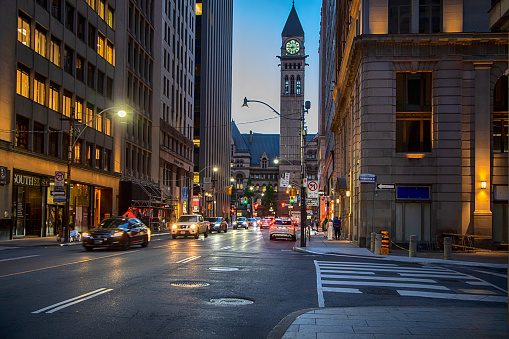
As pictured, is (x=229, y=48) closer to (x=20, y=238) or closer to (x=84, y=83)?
(x=84, y=83)

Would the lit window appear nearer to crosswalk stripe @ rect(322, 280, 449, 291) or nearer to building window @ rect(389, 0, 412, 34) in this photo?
building window @ rect(389, 0, 412, 34)

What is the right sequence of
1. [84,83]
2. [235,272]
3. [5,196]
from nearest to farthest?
[235,272] → [5,196] → [84,83]

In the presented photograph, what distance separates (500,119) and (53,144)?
1181 inches

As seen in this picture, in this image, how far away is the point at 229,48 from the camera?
440ft

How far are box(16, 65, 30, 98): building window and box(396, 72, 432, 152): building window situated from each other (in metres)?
23.5

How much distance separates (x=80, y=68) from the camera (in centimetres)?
4344

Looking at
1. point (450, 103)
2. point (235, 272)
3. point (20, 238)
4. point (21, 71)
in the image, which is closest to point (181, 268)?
point (235, 272)

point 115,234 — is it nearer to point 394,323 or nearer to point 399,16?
point 394,323

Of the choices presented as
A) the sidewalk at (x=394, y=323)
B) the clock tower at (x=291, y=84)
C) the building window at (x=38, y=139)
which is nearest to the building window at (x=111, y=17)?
the building window at (x=38, y=139)

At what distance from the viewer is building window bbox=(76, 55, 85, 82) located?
42.9 m

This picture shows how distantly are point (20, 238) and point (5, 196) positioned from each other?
349 cm

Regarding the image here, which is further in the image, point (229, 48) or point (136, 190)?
point (229, 48)

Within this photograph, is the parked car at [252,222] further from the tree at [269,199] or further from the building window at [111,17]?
the tree at [269,199]

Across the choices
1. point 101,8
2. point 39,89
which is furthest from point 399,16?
point 101,8
